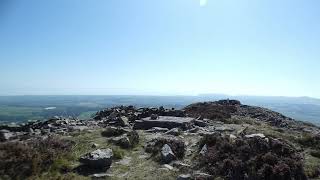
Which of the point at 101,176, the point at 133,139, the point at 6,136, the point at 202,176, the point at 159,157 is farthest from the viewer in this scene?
the point at 6,136

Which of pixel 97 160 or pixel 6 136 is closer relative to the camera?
pixel 97 160

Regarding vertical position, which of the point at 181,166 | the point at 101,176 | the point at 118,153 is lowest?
the point at 101,176

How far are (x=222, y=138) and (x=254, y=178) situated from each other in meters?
4.04

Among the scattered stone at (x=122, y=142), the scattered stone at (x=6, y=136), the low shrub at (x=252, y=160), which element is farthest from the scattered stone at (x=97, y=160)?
the scattered stone at (x=6, y=136)

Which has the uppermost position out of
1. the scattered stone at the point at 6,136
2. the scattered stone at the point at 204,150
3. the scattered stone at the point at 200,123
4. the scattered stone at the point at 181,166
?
the scattered stone at the point at 200,123

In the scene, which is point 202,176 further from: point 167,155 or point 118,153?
point 118,153

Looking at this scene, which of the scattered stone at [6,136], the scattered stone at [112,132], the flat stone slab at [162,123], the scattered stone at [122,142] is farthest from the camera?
the flat stone slab at [162,123]

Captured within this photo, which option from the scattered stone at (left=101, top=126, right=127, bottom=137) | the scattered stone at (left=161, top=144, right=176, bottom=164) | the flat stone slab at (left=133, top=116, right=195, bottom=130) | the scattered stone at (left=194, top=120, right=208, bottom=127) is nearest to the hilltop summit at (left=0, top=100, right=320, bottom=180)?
the scattered stone at (left=161, top=144, right=176, bottom=164)

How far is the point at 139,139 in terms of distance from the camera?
65.2ft

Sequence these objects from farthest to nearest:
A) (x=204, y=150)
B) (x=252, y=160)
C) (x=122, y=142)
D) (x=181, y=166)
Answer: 1. (x=122, y=142)
2. (x=204, y=150)
3. (x=181, y=166)
4. (x=252, y=160)

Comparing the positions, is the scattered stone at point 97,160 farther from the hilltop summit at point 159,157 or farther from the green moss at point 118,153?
the green moss at point 118,153

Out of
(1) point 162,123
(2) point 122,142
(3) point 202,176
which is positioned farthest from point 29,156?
(1) point 162,123

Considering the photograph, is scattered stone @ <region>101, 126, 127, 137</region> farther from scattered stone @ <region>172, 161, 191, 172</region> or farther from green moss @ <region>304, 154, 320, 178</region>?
green moss @ <region>304, 154, 320, 178</region>

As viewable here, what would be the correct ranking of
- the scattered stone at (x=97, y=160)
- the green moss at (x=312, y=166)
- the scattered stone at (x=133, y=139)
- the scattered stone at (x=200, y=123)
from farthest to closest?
the scattered stone at (x=200, y=123) → the scattered stone at (x=133, y=139) → the scattered stone at (x=97, y=160) → the green moss at (x=312, y=166)
